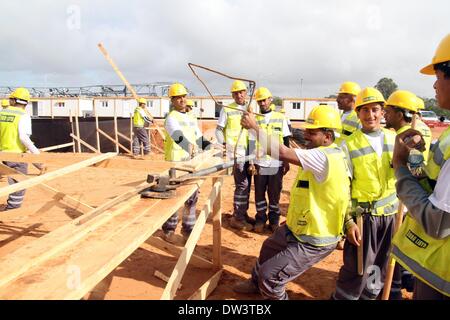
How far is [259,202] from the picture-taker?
18.8 ft

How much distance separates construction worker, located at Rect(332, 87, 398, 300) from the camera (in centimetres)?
316

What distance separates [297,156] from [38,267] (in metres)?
1.77

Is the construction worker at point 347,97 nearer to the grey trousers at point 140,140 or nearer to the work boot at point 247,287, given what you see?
the work boot at point 247,287

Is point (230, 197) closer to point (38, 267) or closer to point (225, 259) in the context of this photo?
point (225, 259)

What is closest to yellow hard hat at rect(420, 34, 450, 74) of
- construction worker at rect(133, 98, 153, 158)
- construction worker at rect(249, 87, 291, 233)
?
construction worker at rect(249, 87, 291, 233)

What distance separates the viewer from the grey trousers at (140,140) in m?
14.3

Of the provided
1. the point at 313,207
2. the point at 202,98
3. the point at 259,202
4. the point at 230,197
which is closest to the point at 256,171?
the point at 259,202

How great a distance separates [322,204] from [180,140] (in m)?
2.45

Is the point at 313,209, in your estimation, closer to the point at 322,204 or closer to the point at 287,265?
the point at 322,204

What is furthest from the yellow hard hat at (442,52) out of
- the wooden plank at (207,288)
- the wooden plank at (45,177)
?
the wooden plank at (45,177)

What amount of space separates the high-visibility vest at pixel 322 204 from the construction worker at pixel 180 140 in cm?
209

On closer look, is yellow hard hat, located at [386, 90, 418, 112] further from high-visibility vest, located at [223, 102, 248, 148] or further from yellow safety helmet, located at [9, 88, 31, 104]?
yellow safety helmet, located at [9, 88, 31, 104]

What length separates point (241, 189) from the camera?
5.80 metres

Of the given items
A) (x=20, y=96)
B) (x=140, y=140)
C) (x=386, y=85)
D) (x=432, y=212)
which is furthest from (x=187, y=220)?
(x=386, y=85)
